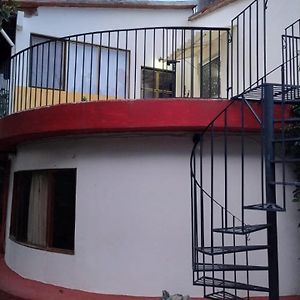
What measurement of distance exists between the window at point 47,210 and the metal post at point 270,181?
120 inches

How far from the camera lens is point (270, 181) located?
4539 mm

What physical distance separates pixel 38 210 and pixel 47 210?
1.07 feet

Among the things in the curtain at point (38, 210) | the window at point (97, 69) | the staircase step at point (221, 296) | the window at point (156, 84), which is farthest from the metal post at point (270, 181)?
the window at point (156, 84)

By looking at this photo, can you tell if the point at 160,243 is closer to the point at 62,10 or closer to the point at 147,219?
the point at 147,219

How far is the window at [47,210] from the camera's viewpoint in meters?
6.58

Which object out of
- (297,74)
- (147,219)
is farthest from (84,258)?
(297,74)

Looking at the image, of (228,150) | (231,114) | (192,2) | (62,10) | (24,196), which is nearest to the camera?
(231,114)

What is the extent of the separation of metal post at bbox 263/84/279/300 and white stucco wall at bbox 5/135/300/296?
127cm

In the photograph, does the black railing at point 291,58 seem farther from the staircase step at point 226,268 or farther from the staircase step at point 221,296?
the staircase step at point 221,296

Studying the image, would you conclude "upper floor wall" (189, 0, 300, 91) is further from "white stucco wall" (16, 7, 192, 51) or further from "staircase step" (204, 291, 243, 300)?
"staircase step" (204, 291, 243, 300)

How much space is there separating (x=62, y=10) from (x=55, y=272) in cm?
624

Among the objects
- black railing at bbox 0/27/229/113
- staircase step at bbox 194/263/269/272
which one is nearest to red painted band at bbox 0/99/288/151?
staircase step at bbox 194/263/269/272

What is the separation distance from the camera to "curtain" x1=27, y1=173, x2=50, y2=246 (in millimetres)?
6979

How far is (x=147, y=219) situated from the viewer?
5.95m
